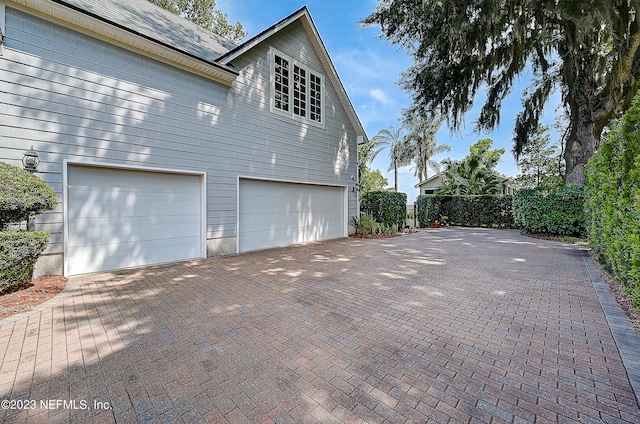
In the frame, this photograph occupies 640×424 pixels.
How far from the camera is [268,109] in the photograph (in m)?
7.88

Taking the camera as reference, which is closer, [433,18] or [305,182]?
[433,18]

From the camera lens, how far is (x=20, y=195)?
3812mm

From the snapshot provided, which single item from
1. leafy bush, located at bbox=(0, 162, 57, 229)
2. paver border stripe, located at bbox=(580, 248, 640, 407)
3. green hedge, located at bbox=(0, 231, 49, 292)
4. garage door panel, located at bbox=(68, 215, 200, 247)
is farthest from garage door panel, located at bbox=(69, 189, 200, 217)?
paver border stripe, located at bbox=(580, 248, 640, 407)

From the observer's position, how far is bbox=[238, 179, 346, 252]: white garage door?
766 cm

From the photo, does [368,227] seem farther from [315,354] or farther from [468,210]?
[468,210]

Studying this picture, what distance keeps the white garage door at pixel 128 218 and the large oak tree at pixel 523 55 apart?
28.0 feet

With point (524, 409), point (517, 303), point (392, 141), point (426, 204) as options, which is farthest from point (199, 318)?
point (392, 141)

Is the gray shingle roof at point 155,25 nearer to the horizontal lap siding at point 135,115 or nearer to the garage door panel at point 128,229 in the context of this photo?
the horizontal lap siding at point 135,115

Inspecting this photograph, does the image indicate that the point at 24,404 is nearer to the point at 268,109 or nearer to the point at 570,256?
the point at 268,109

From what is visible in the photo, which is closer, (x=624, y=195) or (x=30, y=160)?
(x=624, y=195)

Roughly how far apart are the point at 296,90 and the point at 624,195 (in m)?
7.96

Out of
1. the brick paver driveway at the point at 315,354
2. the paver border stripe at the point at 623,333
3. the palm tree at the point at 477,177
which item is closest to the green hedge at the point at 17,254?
the brick paver driveway at the point at 315,354

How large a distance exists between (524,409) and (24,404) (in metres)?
3.47

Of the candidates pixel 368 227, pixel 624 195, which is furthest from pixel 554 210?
pixel 624 195
